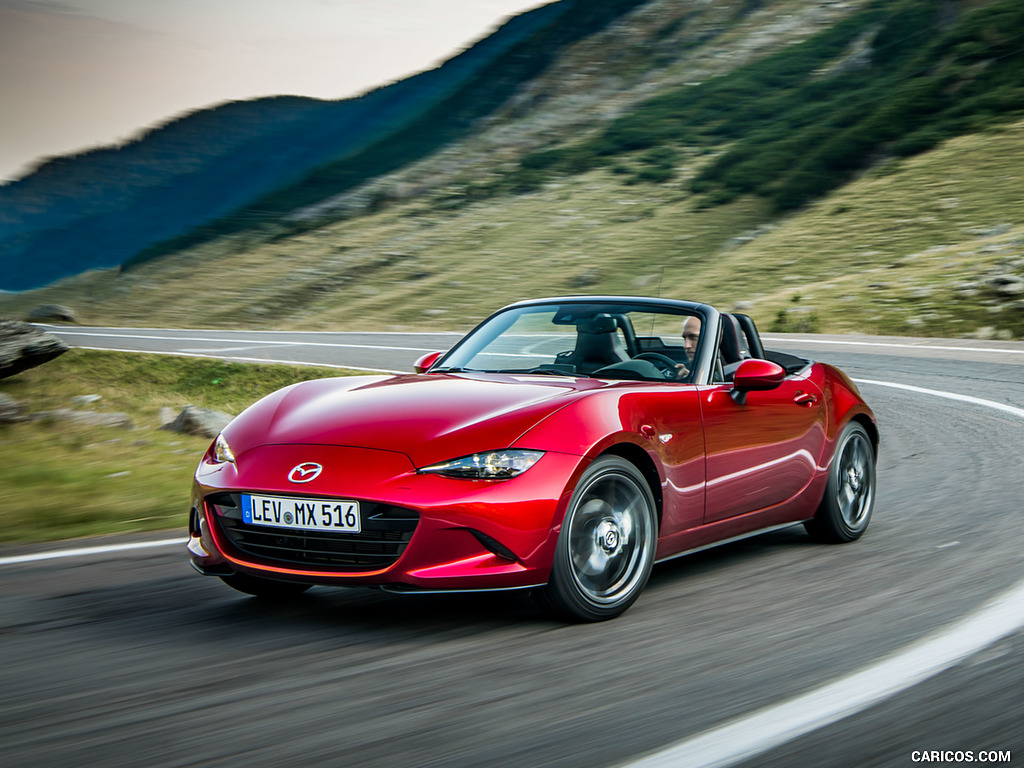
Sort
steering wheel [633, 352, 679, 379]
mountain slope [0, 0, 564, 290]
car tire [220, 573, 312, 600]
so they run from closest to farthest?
car tire [220, 573, 312, 600], steering wheel [633, 352, 679, 379], mountain slope [0, 0, 564, 290]

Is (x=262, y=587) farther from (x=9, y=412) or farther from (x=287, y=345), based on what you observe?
(x=287, y=345)

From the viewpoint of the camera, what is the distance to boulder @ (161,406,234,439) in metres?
10.8

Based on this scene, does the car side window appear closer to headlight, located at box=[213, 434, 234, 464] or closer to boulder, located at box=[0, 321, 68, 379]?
headlight, located at box=[213, 434, 234, 464]

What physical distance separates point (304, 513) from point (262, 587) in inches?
32.9

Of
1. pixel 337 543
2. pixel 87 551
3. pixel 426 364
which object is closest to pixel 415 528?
pixel 337 543

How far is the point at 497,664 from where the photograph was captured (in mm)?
3861

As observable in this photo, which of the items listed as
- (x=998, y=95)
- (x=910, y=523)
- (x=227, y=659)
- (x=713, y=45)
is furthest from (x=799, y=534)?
(x=713, y=45)

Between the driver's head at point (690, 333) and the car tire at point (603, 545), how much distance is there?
1.22 meters

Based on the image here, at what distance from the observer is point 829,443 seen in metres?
6.10

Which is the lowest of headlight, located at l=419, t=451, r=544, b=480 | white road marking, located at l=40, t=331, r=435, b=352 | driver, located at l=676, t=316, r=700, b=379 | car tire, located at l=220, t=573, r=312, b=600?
white road marking, located at l=40, t=331, r=435, b=352

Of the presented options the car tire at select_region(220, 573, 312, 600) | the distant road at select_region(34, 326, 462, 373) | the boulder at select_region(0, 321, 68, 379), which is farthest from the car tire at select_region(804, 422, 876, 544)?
the distant road at select_region(34, 326, 462, 373)

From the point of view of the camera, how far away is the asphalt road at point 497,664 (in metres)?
3.12

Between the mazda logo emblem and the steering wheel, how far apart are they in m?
1.87

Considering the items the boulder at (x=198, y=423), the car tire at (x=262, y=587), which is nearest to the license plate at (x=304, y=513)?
the car tire at (x=262, y=587)
